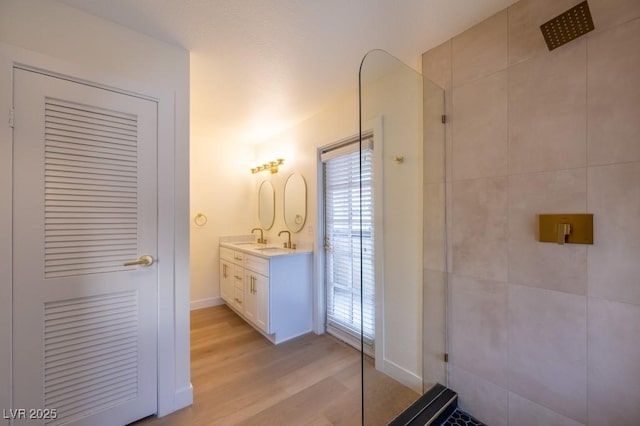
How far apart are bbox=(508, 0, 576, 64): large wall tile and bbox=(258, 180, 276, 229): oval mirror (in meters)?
2.87

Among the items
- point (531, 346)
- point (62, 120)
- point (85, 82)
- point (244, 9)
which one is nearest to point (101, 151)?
point (62, 120)

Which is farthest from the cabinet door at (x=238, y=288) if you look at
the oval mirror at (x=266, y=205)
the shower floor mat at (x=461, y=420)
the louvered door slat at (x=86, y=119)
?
the shower floor mat at (x=461, y=420)

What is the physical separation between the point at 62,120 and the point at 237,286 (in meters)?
2.38

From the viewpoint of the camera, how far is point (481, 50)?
4.96ft

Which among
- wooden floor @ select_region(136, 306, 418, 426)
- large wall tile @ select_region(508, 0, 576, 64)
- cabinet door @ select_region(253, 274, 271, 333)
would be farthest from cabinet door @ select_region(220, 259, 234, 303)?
large wall tile @ select_region(508, 0, 576, 64)

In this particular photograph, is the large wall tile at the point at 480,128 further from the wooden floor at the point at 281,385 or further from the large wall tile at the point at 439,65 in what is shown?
the wooden floor at the point at 281,385

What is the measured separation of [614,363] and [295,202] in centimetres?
273

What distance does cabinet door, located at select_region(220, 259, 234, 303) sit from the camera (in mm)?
3412

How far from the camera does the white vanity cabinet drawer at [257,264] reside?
2615mm

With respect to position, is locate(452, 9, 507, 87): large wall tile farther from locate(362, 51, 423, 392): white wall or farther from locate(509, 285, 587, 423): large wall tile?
locate(509, 285, 587, 423): large wall tile

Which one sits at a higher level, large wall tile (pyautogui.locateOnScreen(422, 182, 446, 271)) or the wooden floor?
large wall tile (pyautogui.locateOnScreen(422, 182, 446, 271))

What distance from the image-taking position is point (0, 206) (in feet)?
3.97

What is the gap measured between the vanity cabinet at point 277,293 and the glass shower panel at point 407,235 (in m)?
1.14

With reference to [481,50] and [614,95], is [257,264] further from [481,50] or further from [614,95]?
[614,95]
